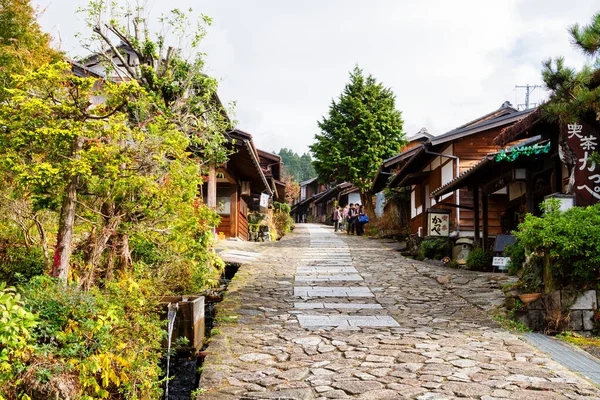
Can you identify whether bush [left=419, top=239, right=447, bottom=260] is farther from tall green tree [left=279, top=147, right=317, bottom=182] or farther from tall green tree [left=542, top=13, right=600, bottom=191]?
tall green tree [left=279, top=147, right=317, bottom=182]

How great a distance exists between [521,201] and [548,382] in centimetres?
1039

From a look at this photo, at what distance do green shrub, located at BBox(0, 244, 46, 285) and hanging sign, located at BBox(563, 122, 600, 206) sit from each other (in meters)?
8.31

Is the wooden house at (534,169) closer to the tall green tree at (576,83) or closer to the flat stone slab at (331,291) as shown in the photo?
the tall green tree at (576,83)

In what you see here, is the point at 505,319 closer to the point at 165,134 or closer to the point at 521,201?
the point at 165,134

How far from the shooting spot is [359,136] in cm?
3475

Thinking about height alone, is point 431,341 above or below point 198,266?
below

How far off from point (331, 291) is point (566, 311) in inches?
184

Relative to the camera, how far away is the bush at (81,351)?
13.3ft

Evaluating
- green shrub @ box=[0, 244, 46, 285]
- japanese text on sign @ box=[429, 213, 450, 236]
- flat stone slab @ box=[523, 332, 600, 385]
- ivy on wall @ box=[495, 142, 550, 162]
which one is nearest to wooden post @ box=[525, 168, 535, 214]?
ivy on wall @ box=[495, 142, 550, 162]

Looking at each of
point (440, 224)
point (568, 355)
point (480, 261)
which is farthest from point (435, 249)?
point (568, 355)

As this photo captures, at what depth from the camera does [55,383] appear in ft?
13.3

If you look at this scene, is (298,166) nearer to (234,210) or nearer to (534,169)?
(234,210)

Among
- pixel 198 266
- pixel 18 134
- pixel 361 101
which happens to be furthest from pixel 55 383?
pixel 361 101

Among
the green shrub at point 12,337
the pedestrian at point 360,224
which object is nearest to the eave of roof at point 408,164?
the pedestrian at point 360,224
